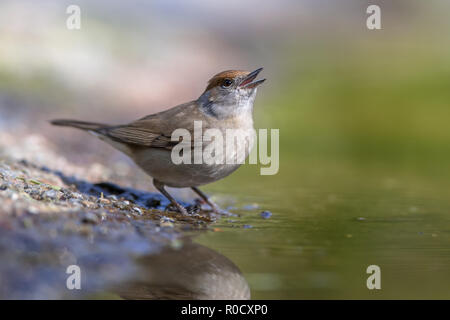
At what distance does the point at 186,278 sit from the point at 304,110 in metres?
11.5

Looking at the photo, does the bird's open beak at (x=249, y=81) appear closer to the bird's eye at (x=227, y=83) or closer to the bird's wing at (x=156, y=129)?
the bird's eye at (x=227, y=83)

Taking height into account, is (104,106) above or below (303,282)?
above

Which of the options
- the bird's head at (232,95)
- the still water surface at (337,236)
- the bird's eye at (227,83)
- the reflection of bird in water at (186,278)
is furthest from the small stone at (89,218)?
the bird's eye at (227,83)

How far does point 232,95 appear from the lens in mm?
6309

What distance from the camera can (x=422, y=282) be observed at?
3.61 m

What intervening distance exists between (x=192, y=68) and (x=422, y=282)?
17064 mm

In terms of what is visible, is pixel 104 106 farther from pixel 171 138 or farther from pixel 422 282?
pixel 422 282

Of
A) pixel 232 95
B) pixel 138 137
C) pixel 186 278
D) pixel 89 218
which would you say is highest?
pixel 232 95

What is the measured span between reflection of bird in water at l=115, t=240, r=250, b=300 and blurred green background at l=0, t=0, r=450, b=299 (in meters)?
0.13

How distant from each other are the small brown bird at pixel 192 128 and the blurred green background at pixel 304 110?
71cm

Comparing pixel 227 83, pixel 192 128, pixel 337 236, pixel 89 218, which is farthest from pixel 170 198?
pixel 337 236

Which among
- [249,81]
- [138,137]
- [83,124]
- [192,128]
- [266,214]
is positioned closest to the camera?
[266,214]

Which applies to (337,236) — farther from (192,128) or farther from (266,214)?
(192,128)

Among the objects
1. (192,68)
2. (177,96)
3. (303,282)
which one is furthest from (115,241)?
(192,68)
